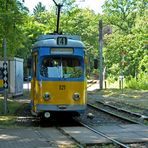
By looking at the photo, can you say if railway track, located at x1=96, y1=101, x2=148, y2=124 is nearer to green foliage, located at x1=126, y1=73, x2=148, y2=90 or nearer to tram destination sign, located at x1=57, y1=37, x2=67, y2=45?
tram destination sign, located at x1=57, y1=37, x2=67, y2=45

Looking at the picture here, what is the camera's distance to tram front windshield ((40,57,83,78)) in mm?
17797

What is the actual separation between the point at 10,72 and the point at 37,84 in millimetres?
16569

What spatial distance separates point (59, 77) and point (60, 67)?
39 cm

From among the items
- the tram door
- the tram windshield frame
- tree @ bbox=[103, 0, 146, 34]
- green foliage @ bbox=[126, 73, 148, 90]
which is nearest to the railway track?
the tram windshield frame

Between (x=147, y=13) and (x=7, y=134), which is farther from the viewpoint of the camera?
(x=147, y=13)

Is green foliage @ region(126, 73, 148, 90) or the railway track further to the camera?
green foliage @ region(126, 73, 148, 90)

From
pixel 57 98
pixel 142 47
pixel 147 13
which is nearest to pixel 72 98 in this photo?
pixel 57 98

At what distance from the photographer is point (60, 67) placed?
58.5 ft

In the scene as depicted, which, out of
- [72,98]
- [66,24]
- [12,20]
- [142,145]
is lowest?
[142,145]

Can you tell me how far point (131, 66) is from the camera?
214ft

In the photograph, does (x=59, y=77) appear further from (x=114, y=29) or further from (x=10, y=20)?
(x=114, y=29)

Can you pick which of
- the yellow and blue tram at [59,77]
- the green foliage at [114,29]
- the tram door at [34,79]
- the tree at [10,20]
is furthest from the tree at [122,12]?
the yellow and blue tram at [59,77]

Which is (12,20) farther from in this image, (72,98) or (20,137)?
(20,137)

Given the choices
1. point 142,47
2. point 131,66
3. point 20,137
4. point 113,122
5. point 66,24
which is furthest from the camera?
point 66,24
